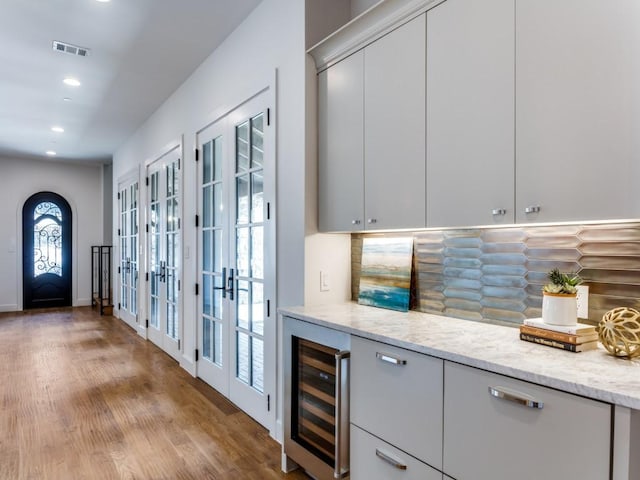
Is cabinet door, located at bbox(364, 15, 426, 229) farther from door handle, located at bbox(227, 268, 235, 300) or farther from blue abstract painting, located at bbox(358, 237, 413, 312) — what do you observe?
door handle, located at bbox(227, 268, 235, 300)

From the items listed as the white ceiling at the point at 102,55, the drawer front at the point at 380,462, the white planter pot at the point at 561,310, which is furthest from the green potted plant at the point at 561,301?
the white ceiling at the point at 102,55

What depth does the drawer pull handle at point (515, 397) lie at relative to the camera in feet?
3.80

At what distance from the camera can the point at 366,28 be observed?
84.4 inches

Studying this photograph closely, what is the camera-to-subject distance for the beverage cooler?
1860 millimetres

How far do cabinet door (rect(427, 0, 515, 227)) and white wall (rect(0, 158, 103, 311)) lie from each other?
860 centimetres

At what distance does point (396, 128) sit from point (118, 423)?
8.98ft

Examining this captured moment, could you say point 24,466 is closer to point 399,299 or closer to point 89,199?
point 399,299

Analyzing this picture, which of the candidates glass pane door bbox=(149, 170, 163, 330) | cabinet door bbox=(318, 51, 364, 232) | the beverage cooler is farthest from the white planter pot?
glass pane door bbox=(149, 170, 163, 330)

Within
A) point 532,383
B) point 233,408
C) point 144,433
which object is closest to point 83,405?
point 144,433

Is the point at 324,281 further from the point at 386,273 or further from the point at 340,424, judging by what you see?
the point at 340,424

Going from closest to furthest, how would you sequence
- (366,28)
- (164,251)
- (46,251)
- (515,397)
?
(515,397)
(366,28)
(164,251)
(46,251)

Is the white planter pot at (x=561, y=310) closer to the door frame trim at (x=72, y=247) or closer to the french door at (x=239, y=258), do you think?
the french door at (x=239, y=258)

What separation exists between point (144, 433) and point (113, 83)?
337cm

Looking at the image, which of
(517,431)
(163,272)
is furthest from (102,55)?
(517,431)
